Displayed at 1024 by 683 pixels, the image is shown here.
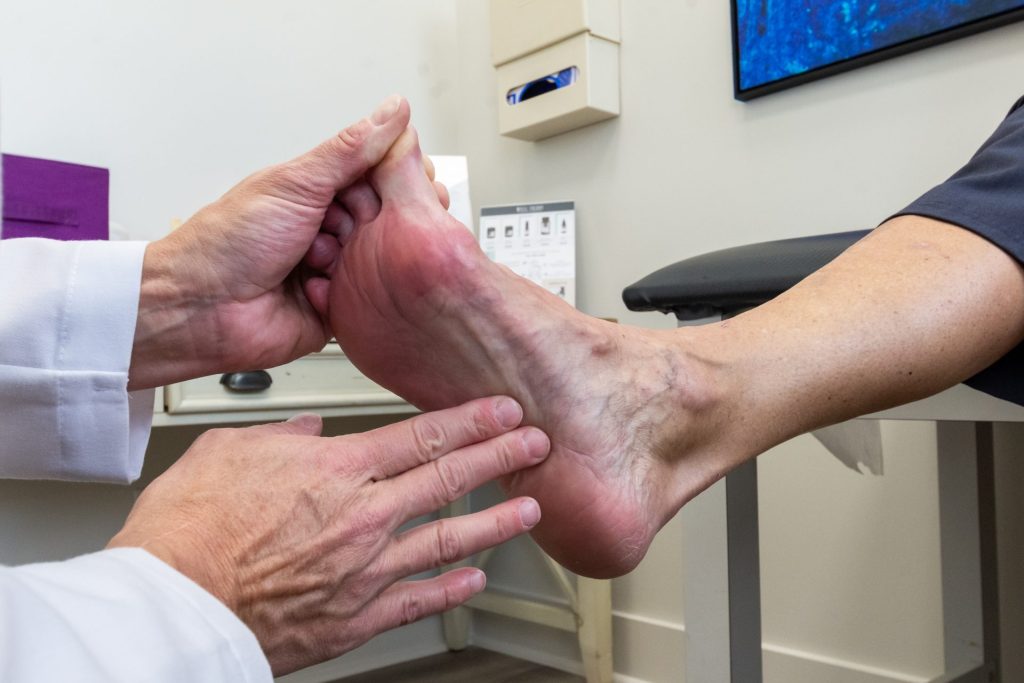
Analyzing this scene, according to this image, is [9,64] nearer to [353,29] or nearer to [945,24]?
[353,29]

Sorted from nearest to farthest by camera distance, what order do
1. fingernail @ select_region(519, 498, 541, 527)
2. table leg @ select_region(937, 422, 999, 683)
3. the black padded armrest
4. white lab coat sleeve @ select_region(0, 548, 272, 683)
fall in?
white lab coat sleeve @ select_region(0, 548, 272, 683) → fingernail @ select_region(519, 498, 541, 527) → the black padded armrest → table leg @ select_region(937, 422, 999, 683)

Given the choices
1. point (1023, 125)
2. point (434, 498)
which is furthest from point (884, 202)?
point (434, 498)

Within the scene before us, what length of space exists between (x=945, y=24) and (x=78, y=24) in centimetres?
149

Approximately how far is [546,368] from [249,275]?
0.98ft

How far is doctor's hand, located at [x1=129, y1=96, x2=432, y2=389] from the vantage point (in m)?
0.69

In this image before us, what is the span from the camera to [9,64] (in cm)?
149

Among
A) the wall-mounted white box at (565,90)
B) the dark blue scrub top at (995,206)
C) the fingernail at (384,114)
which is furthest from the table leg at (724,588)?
the wall-mounted white box at (565,90)

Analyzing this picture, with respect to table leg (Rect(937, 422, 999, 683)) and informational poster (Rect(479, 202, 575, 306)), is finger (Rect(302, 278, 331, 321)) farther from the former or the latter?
informational poster (Rect(479, 202, 575, 306))

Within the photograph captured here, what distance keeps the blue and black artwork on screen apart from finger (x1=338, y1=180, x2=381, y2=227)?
3.27 feet

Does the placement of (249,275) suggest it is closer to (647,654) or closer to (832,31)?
(832,31)

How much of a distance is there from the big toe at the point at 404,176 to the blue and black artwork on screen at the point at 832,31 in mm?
974

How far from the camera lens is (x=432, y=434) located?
554 millimetres

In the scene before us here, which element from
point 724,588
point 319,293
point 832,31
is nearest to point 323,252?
point 319,293

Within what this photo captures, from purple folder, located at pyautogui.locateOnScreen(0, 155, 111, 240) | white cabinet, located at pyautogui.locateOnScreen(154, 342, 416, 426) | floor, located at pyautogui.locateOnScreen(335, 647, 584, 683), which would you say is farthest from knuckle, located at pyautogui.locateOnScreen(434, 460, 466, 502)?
floor, located at pyautogui.locateOnScreen(335, 647, 584, 683)
